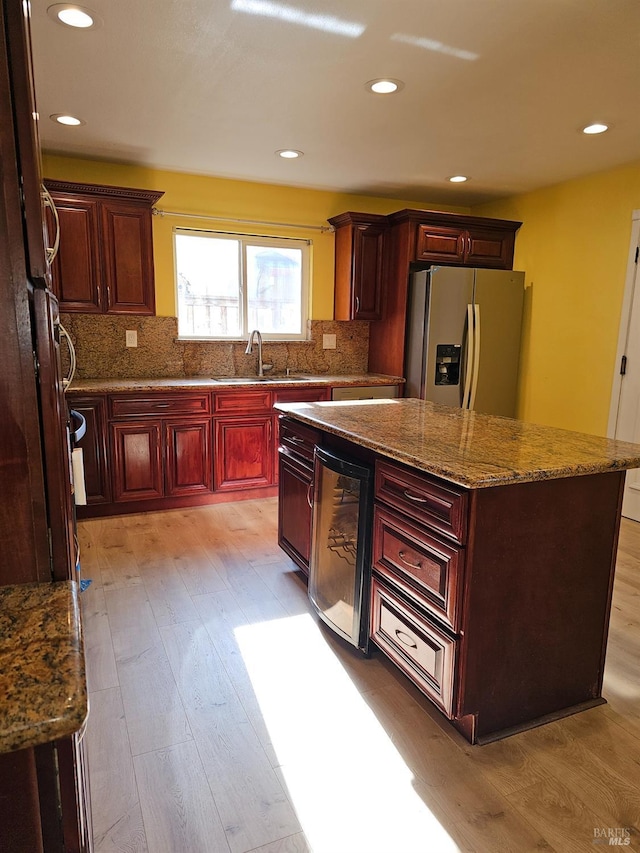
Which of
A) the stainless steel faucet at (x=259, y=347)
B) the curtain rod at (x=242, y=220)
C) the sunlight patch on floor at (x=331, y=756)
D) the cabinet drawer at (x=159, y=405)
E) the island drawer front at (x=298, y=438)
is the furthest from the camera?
the stainless steel faucet at (x=259, y=347)

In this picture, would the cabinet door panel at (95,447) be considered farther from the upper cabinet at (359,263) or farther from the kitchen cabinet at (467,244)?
the kitchen cabinet at (467,244)

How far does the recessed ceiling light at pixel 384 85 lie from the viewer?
254 centimetres

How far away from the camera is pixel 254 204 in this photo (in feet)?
14.8

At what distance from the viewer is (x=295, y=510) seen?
2.89 m

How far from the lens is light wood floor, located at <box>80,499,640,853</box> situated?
1.47 m

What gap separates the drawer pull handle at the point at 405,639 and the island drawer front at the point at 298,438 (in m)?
0.93

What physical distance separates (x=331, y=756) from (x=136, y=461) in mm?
2623

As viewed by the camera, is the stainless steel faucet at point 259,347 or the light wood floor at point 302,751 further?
the stainless steel faucet at point 259,347

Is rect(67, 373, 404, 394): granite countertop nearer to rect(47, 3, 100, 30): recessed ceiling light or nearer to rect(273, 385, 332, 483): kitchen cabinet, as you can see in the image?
rect(273, 385, 332, 483): kitchen cabinet

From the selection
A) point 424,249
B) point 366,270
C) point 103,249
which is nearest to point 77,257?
point 103,249

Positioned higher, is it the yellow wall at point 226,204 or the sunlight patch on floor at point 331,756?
the yellow wall at point 226,204

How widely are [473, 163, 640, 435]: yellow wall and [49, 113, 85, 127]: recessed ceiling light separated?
346cm

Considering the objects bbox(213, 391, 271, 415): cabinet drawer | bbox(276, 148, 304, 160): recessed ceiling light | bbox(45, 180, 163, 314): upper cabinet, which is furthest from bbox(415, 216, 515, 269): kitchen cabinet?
bbox(45, 180, 163, 314): upper cabinet

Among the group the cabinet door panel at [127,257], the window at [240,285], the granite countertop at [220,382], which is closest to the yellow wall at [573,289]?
the granite countertop at [220,382]
